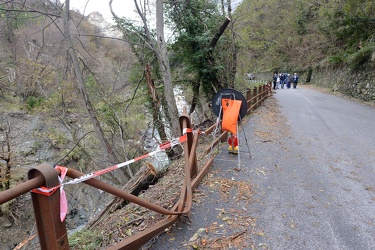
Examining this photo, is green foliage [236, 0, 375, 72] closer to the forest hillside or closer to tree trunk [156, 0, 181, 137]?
the forest hillside

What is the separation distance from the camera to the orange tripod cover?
4.77 m

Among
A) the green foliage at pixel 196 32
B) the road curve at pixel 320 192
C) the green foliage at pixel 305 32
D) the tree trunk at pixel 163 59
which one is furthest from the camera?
the green foliage at pixel 305 32

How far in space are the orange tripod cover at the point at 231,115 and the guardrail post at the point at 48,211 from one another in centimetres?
373

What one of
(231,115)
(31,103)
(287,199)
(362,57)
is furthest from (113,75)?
(362,57)

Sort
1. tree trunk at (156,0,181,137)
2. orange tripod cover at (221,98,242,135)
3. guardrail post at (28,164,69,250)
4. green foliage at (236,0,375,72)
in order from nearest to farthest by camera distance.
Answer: guardrail post at (28,164,69,250) → orange tripod cover at (221,98,242,135) → tree trunk at (156,0,181,137) → green foliage at (236,0,375,72)

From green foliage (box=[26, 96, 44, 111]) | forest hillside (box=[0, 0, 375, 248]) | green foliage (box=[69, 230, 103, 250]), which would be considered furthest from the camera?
green foliage (box=[26, 96, 44, 111])

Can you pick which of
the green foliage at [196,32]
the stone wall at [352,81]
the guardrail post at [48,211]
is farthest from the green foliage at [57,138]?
the stone wall at [352,81]

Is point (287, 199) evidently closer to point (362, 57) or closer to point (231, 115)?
point (231, 115)

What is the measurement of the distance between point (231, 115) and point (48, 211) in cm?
383

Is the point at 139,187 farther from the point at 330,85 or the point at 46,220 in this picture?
the point at 330,85

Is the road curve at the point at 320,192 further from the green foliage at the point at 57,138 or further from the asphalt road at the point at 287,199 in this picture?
the green foliage at the point at 57,138

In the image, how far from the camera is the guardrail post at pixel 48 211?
4.94ft

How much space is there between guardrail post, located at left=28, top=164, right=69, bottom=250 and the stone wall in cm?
1711

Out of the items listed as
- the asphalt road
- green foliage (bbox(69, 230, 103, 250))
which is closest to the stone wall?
the asphalt road
